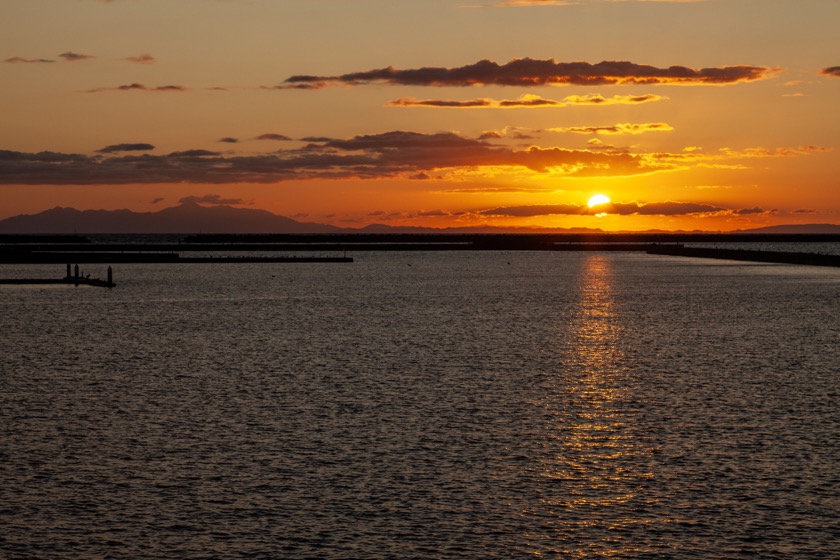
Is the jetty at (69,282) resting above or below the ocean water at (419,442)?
below

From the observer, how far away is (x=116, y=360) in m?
52.2

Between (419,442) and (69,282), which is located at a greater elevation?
(419,442)

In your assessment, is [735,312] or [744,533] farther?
[735,312]

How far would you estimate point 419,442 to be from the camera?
31.0 metres

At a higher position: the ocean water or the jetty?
the ocean water

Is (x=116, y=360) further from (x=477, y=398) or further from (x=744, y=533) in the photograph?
(x=744, y=533)

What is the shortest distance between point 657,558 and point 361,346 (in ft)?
129

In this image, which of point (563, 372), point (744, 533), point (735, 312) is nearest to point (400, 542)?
point (744, 533)

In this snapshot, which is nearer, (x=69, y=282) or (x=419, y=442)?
(x=419, y=442)

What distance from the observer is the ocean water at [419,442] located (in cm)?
2214

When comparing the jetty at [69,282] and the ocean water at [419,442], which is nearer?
the ocean water at [419,442]

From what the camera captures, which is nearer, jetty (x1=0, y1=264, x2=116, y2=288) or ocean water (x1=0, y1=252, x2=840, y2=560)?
ocean water (x1=0, y1=252, x2=840, y2=560)

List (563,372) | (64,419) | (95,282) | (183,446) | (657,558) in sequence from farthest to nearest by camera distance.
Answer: (95,282) → (563,372) → (64,419) → (183,446) → (657,558)

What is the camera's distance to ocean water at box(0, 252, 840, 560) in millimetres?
22141
